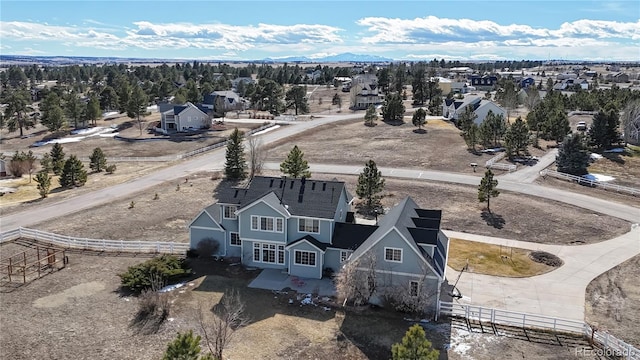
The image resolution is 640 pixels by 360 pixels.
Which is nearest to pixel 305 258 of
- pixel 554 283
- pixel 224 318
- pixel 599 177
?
pixel 224 318

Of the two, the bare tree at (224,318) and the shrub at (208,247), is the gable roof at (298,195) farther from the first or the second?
the bare tree at (224,318)

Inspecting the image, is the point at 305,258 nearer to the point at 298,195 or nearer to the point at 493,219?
the point at 298,195

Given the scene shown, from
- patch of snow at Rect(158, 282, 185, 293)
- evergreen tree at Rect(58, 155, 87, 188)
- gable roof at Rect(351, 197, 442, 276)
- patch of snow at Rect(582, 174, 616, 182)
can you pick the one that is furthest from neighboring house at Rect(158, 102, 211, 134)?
gable roof at Rect(351, 197, 442, 276)

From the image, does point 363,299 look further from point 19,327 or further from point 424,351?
point 19,327

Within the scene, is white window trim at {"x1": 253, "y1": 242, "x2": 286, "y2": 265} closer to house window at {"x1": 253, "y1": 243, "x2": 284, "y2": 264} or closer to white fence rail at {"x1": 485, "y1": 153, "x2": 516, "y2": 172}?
house window at {"x1": 253, "y1": 243, "x2": 284, "y2": 264}

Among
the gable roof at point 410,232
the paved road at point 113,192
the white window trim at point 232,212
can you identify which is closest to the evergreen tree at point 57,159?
the paved road at point 113,192

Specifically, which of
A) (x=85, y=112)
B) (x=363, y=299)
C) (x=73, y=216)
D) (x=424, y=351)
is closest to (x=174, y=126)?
(x=85, y=112)
